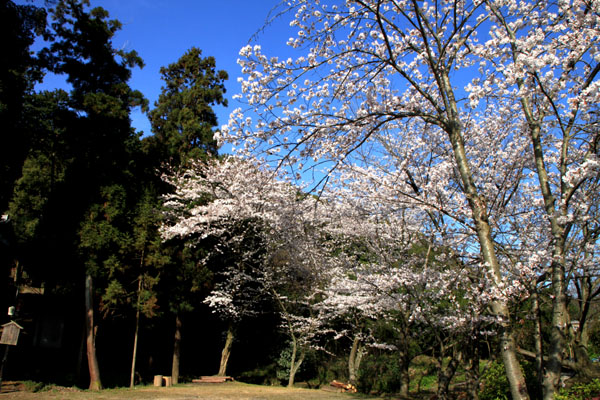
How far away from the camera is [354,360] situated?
47.1ft

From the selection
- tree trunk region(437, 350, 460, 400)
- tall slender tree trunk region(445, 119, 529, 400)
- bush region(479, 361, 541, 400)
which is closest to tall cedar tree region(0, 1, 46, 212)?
tall slender tree trunk region(445, 119, 529, 400)

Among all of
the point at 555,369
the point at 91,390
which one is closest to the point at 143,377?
the point at 91,390

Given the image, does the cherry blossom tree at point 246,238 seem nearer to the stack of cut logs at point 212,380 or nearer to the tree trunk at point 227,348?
the tree trunk at point 227,348

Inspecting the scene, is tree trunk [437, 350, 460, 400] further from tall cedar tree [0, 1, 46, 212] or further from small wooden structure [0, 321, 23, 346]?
tall cedar tree [0, 1, 46, 212]

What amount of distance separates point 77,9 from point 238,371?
1366cm

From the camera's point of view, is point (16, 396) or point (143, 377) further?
point (143, 377)

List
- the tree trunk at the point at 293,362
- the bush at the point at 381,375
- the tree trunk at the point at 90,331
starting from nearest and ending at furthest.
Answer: the tree trunk at the point at 90,331
the bush at the point at 381,375
the tree trunk at the point at 293,362

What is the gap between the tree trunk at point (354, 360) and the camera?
13594mm

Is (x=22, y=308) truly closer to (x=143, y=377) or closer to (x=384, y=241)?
(x=143, y=377)

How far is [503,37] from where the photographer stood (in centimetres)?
393

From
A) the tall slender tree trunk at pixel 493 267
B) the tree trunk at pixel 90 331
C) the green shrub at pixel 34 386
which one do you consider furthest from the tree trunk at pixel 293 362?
the tall slender tree trunk at pixel 493 267

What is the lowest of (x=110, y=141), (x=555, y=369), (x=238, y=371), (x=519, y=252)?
(x=238, y=371)

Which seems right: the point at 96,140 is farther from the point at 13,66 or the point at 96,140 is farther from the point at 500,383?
the point at 500,383

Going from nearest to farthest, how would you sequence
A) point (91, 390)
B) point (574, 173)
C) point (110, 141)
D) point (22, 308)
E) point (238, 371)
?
point (574, 173) < point (91, 390) < point (110, 141) < point (22, 308) < point (238, 371)
